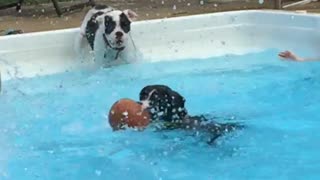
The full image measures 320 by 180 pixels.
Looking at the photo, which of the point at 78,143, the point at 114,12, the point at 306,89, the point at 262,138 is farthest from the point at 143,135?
the point at 114,12

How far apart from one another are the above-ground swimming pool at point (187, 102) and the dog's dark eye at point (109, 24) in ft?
1.40

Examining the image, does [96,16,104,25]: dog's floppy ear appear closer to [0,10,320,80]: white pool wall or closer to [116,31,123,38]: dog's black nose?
[116,31,123,38]: dog's black nose

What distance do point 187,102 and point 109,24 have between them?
160cm

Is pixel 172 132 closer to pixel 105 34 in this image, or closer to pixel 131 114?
pixel 131 114

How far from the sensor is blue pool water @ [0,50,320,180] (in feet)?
15.3

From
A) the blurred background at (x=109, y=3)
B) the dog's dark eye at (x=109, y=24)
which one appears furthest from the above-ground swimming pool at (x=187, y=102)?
the blurred background at (x=109, y=3)

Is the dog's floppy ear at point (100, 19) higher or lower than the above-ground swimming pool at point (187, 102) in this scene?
higher

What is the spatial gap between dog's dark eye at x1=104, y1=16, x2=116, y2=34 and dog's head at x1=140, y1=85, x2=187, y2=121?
8.19 feet

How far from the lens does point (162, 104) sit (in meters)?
4.96

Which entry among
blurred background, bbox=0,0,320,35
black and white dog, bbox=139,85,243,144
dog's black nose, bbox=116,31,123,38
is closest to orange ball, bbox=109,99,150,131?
black and white dog, bbox=139,85,243,144

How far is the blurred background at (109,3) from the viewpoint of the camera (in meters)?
9.68

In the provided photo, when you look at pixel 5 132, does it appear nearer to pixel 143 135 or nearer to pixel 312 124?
pixel 143 135

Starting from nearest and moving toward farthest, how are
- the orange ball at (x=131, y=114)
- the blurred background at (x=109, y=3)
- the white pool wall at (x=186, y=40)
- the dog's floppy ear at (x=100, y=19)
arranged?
the orange ball at (x=131, y=114) < the dog's floppy ear at (x=100, y=19) < the white pool wall at (x=186, y=40) < the blurred background at (x=109, y=3)

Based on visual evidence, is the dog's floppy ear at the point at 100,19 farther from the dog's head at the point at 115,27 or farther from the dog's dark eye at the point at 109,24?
the dog's dark eye at the point at 109,24
